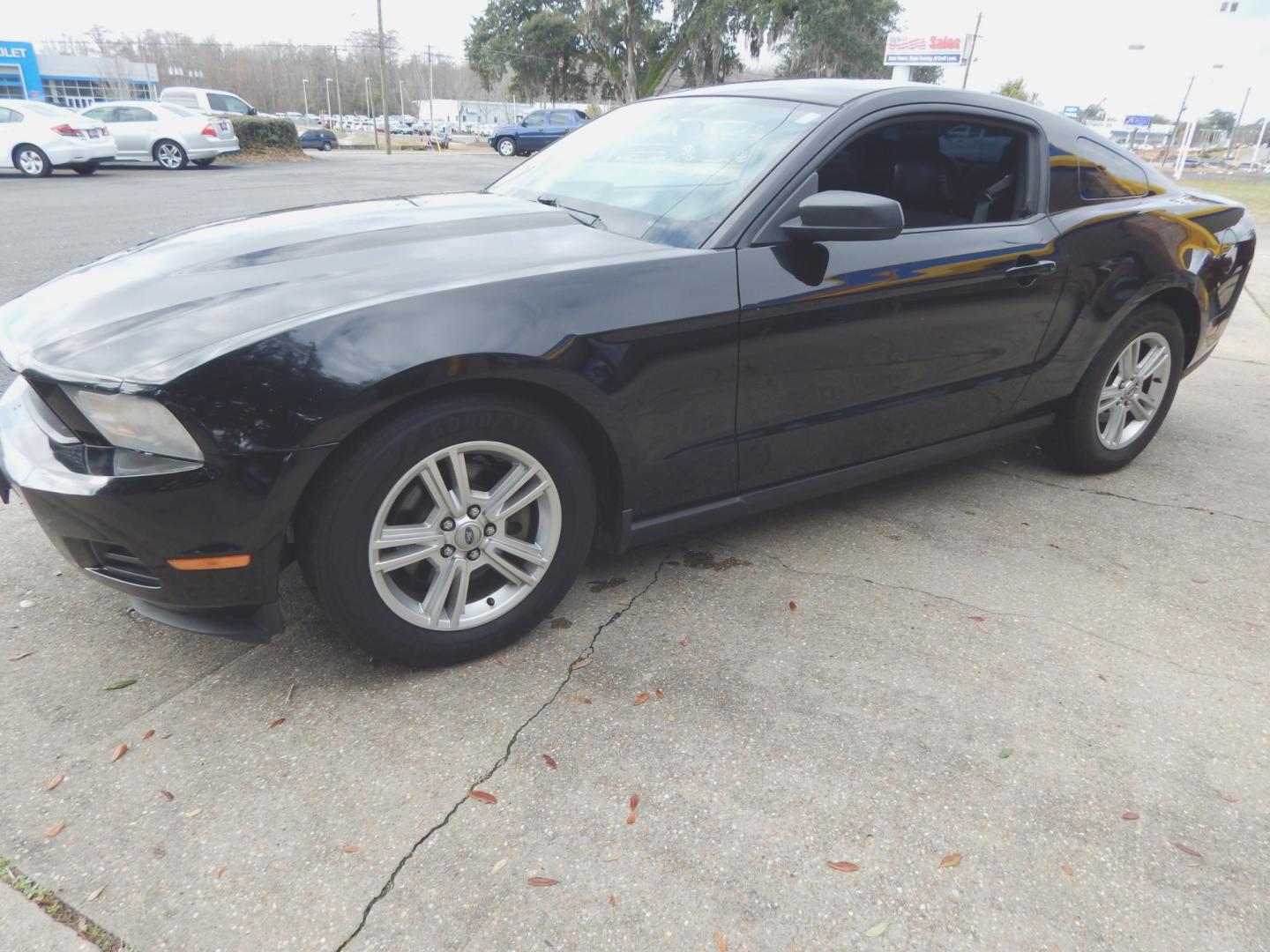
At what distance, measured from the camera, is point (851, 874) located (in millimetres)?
1812

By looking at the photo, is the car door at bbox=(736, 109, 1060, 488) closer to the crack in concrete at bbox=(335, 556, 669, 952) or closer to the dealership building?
the crack in concrete at bbox=(335, 556, 669, 952)

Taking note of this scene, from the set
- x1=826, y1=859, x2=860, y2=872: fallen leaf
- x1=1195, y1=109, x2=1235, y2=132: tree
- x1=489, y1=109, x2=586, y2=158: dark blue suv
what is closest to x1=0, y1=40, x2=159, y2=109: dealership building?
x1=489, y1=109, x2=586, y2=158: dark blue suv

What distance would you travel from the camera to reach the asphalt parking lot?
1.72 meters

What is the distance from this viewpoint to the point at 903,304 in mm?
2916

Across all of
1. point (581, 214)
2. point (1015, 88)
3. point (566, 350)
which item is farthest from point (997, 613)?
point (1015, 88)

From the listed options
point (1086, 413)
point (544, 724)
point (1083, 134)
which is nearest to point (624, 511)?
point (544, 724)

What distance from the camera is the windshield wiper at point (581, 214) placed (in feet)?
9.18

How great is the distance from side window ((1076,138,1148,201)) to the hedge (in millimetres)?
23635

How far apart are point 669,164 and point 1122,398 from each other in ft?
7.78

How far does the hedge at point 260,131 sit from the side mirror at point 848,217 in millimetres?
24000

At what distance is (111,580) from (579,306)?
1337mm

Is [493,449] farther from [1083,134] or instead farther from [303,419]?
[1083,134]

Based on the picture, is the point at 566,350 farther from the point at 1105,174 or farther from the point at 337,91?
the point at 337,91

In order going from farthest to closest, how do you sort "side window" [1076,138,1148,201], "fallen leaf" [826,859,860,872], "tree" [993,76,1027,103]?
"tree" [993,76,1027,103] < "side window" [1076,138,1148,201] < "fallen leaf" [826,859,860,872]
